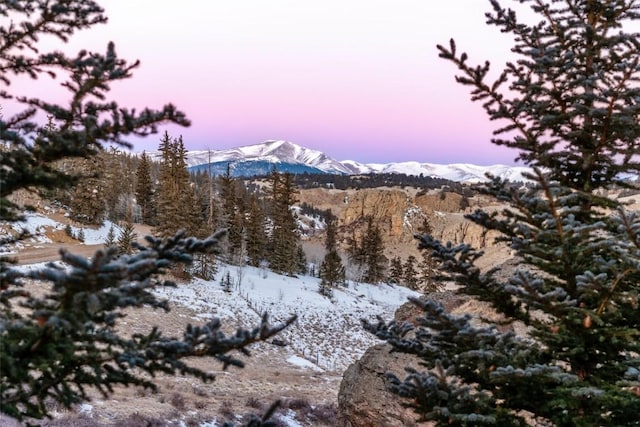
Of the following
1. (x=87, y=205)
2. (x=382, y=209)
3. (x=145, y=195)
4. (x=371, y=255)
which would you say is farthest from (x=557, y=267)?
(x=382, y=209)

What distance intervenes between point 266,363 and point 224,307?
9067 millimetres

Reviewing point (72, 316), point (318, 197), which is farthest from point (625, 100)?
point (318, 197)

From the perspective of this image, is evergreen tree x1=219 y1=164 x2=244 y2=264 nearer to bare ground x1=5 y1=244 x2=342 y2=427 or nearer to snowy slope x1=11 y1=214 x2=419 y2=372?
snowy slope x1=11 y1=214 x2=419 y2=372

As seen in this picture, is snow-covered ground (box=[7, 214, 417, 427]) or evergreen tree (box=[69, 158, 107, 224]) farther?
evergreen tree (box=[69, 158, 107, 224])

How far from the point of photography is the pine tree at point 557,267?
370cm

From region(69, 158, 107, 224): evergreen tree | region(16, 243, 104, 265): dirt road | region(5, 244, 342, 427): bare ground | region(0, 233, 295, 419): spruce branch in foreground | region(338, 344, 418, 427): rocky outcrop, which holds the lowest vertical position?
region(5, 244, 342, 427): bare ground

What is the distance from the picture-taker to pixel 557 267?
13.4ft

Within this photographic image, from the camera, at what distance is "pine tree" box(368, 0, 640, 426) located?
12.1ft

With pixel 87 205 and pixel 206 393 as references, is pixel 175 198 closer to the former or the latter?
pixel 87 205

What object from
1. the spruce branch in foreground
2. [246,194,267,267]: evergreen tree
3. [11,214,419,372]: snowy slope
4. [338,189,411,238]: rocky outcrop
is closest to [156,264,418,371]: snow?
[11,214,419,372]: snowy slope

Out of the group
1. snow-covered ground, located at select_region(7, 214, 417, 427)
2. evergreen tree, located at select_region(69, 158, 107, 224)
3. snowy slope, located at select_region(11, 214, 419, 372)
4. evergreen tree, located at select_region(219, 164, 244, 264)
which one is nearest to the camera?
snow-covered ground, located at select_region(7, 214, 417, 427)

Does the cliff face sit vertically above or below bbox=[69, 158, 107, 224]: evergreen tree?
below

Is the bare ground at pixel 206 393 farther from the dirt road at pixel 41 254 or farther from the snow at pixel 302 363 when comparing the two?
the snow at pixel 302 363

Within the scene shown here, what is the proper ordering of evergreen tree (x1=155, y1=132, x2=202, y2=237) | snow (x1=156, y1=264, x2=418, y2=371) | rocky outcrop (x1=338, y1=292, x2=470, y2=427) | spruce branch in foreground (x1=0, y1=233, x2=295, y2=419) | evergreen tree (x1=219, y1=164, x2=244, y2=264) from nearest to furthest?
spruce branch in foreground (x1=0, y1=233, x2=295, y2=419) < rocky outcrop (x1=338, y1=292, x2=470, y2=427) < snow (x1=156, y1=264, x2=418, y2=371) < evergreen tree (x1=155, y1=132, x2=202, y2=237) < evergreen tree (x1=219, y1=164, x2=244, y2=264)
